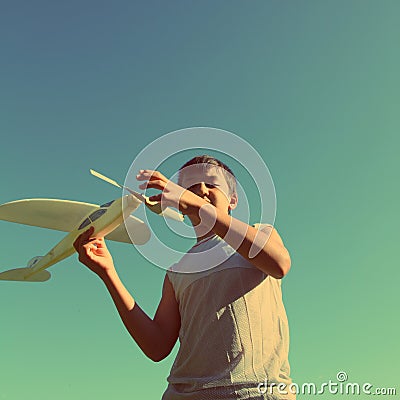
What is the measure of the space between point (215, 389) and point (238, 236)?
2.06ft

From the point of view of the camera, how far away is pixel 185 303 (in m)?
2.16

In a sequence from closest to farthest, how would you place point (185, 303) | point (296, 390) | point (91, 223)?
point (296, 390)
point (185, 303)
point (91, 223)

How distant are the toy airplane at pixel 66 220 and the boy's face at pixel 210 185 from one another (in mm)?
189

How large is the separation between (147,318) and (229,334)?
0.57m

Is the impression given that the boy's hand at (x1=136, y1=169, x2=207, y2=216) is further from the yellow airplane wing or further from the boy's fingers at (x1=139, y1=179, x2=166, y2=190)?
the yellow airplane wing

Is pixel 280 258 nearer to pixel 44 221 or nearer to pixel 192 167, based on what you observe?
pixel 192 167

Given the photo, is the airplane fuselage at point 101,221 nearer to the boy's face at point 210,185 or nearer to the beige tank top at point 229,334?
the boy's face at point 210,185

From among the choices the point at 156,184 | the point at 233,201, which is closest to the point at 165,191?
the point at 156,184

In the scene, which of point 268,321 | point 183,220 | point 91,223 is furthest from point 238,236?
point 91,223

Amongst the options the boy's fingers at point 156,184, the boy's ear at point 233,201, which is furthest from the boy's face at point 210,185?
the boy's fingers at point 156,184

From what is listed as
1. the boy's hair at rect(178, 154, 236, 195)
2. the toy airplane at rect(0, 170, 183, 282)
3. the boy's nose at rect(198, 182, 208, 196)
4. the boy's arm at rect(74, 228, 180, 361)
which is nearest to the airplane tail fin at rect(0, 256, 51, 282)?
the toy airplane at rect(0, 170, 183, 282)

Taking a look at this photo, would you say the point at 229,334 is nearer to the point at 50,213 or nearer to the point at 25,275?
the point at 50,213

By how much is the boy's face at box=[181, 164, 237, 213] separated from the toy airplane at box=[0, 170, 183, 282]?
19 centimetres

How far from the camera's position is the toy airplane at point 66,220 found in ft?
8.36
